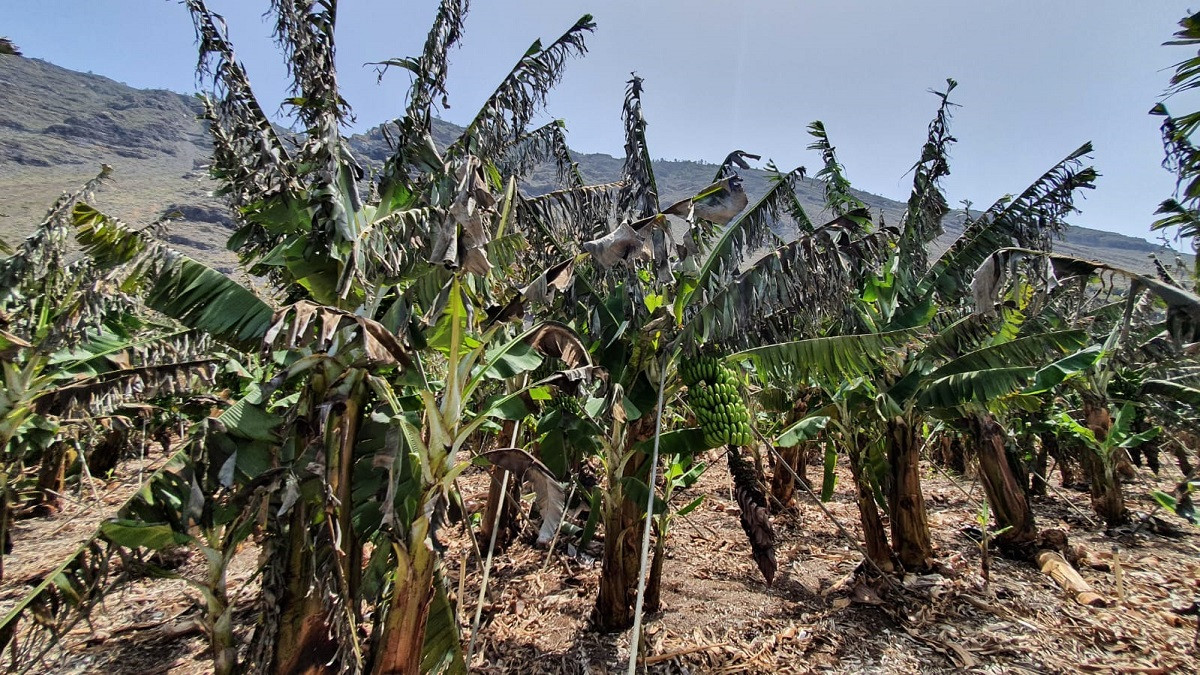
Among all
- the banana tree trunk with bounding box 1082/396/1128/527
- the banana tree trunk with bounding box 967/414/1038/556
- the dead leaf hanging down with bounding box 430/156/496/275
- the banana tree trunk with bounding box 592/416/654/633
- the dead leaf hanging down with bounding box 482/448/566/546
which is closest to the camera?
the dead leaf hanging down with bounding box 430/156/496/275

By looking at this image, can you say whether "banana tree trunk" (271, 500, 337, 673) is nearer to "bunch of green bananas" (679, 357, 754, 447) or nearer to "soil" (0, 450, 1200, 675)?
"soil" (0, 450, 1200, 675)

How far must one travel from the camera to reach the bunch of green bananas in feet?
13.5

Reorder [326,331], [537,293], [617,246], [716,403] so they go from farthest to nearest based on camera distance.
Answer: [716,403] < [617,246] < [537,293] < [326,331]

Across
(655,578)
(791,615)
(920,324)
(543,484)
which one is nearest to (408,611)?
(543,484)

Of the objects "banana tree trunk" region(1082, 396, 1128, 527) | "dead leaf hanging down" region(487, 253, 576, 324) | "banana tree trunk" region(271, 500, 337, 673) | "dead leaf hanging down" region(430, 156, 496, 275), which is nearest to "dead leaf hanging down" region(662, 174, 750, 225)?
"dead leaf hanging down" region(487, 253, 576, 324)

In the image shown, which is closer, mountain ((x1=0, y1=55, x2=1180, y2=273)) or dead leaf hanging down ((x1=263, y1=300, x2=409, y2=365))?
dead leaf hanging down ((x1=263, y1=300, x2=409, y2=365))

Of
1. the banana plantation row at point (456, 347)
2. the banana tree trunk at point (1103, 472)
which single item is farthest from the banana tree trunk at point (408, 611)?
the banana tree trunk at point (1103, 472)

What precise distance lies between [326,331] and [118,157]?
7378cm

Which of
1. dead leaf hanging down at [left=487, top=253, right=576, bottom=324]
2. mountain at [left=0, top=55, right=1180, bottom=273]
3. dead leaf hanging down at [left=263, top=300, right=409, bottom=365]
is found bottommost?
dead leaf hanging down at [left=263, top=300, right=409, bottom=365]

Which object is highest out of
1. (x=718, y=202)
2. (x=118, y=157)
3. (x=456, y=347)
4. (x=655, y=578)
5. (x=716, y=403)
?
(x=118, y=157)

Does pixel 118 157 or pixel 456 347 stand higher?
pixel 118 157

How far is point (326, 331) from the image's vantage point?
8.70ft

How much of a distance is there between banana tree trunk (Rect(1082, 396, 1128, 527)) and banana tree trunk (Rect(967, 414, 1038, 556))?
2351mm

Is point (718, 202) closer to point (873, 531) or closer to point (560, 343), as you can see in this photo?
point (560, 343)
